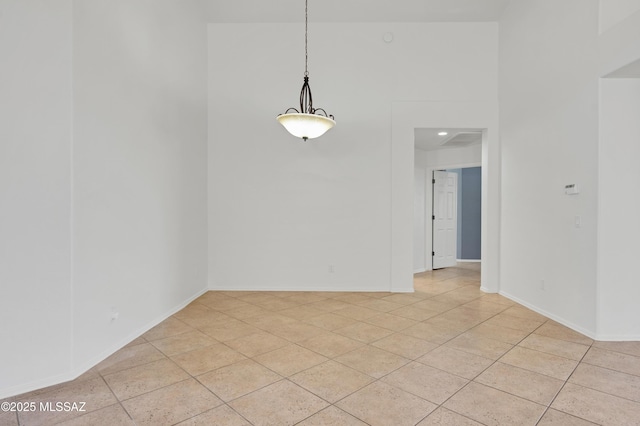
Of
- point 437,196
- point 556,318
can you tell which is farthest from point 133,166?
point 437,196

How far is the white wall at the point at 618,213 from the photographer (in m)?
3.14

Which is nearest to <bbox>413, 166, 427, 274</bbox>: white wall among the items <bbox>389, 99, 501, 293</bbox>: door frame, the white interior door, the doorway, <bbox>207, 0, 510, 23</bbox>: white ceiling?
the doorway

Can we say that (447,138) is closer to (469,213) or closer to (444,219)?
(444,219)

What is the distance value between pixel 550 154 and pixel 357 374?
3.41 m

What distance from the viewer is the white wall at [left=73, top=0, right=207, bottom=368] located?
8.47 feet

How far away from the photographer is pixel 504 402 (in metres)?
2.12

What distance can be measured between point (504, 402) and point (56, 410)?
287cm

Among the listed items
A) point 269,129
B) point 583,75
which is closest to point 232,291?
point 269,129

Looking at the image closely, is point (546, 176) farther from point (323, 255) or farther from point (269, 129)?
point (269, 129)

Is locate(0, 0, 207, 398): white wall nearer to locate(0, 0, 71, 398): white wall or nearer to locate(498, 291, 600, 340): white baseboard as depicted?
locate(0, 0, 71, 398): white wall

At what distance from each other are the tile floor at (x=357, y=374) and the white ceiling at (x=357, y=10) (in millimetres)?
4276

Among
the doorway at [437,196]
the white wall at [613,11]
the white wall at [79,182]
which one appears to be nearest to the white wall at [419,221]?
the doorway at [437,196]

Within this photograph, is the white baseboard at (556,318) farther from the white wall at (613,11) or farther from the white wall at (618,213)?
the white wall at (613,11)

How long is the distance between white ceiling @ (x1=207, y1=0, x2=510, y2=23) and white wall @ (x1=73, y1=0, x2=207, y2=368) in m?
0.53
